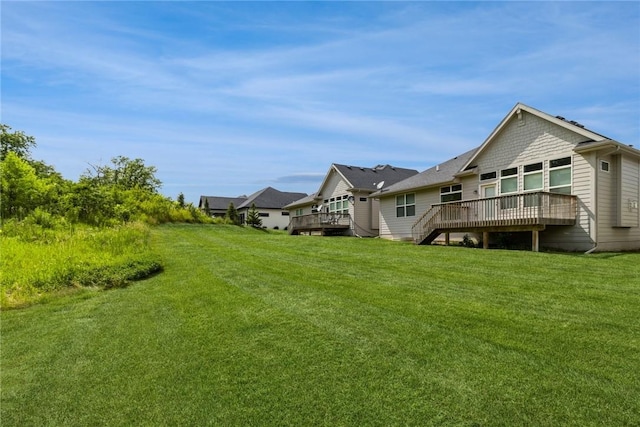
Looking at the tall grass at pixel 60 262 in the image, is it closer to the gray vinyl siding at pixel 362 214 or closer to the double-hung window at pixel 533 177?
the double-hung window at pixel 533 177

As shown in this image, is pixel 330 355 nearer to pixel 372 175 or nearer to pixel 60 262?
pixel 60 262

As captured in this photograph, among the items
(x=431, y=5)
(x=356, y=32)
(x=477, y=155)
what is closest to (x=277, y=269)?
(x=356, y=32)

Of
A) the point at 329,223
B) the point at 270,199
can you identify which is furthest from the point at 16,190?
the point at 270,199

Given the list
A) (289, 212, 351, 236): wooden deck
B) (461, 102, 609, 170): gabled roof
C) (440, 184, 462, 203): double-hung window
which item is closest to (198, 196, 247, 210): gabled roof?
→ (289, 212, 351, 236): wooden deck

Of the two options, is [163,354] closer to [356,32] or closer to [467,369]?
[467,369]

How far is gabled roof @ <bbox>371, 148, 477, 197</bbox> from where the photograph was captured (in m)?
17.4

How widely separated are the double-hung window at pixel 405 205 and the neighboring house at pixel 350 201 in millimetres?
2977

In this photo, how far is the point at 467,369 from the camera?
315 centimetres

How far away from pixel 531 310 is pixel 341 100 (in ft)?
31.9

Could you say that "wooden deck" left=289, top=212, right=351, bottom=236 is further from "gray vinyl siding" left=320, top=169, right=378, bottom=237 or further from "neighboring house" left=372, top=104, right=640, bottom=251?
"neighboring house" left=372, top=104, right=640, bottom=251

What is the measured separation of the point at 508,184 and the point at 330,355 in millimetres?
13288

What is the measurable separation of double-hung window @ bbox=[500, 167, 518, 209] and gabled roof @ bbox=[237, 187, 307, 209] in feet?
112

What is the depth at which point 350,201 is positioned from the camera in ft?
82.3

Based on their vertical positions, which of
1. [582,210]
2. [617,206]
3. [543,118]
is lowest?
[582,210]
